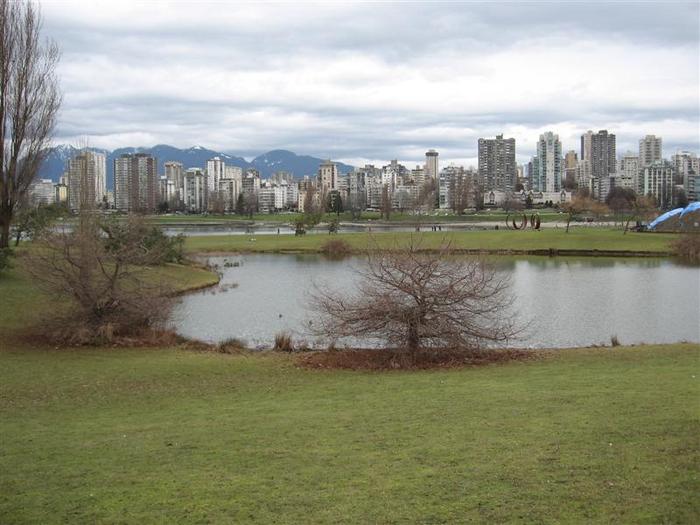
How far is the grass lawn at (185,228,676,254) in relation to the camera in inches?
2943

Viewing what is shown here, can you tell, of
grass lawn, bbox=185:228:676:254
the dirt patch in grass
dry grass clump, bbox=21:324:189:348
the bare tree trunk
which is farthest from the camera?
grass lawn, bbox=185:228:676:254

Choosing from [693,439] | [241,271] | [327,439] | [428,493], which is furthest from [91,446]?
[241,271]

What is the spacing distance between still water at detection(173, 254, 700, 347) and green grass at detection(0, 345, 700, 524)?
995 centimetres

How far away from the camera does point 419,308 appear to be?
67.6ft

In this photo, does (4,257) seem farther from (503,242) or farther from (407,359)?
(503,242)

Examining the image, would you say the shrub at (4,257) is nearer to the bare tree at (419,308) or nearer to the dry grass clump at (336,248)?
the bare tree at (419,308)

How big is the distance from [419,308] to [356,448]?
10429 millimetres

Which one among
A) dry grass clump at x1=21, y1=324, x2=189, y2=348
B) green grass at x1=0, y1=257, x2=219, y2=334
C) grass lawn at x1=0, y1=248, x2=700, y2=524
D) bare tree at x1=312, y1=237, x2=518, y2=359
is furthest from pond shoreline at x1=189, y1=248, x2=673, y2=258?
grass lawn at x1=0, y1=248, x2=700, y2=524

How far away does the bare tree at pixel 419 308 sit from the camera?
20609mm

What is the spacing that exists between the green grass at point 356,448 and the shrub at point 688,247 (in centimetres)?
5310

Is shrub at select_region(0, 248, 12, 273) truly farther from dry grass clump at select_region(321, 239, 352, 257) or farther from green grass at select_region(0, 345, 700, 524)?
dry grass clump at select_region(321, 239, 352, 257)

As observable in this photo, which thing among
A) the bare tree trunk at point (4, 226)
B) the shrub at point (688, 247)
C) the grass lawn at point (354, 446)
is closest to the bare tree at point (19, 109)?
the bare tree trunk at point (4, 226)

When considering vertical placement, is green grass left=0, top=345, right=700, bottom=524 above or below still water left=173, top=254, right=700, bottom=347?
above

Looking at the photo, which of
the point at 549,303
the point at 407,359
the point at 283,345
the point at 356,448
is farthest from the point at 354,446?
the point at 549,303
